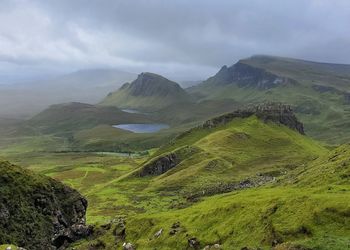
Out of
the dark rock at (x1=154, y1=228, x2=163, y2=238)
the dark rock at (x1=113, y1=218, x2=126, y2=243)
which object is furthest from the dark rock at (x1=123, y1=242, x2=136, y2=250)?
the dark rock at (x1=113, y1=218, x2=126, y2=243)

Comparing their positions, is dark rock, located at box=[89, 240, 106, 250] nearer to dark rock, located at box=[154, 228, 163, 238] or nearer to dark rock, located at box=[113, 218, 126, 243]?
dark rock, located at box=[113, 218, 126, 243]

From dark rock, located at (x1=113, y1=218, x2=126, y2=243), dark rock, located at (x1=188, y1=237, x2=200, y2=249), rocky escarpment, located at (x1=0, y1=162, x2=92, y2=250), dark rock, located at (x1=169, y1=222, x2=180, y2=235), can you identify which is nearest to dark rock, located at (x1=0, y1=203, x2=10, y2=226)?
rocky escarpment, located at (x1=0, y1=162, x2=92, y2=250)

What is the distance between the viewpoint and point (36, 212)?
109m

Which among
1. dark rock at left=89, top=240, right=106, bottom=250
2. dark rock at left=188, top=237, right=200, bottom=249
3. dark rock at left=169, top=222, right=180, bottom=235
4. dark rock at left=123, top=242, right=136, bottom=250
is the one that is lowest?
dark rock at left=89, top=240, right=106, bottom=250

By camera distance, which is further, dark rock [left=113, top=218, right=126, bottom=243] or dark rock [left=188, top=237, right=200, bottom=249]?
dark rock [left=113, top=218, right=126, bottom=243]

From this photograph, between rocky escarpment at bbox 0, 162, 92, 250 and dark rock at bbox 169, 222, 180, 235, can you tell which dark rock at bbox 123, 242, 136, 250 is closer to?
dark rock at bbox 169, 222, 180, 235

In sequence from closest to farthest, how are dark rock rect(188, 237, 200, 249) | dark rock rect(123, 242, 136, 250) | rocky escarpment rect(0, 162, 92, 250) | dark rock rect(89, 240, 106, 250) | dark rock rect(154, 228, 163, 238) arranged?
dark rock rect(188, 237, 200, 249), dark rock rect(123, 242, 136, 250), dark rock rect(154, 228, 163, 238), dark rock rect(89, 240, 106, 250), rocky escarpment rect(0, 162, 92, 250)

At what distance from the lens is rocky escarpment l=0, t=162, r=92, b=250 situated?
103312mm

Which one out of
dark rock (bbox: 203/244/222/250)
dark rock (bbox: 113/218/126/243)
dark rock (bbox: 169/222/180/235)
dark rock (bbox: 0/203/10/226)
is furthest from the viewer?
dark rock (bbox: 0/203/10/226)

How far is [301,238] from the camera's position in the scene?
214ft

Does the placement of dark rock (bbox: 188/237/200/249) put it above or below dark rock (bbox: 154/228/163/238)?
above

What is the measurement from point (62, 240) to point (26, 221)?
8.87 meters

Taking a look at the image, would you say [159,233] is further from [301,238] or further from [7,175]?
[7,175]

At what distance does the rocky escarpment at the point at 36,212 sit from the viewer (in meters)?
103
